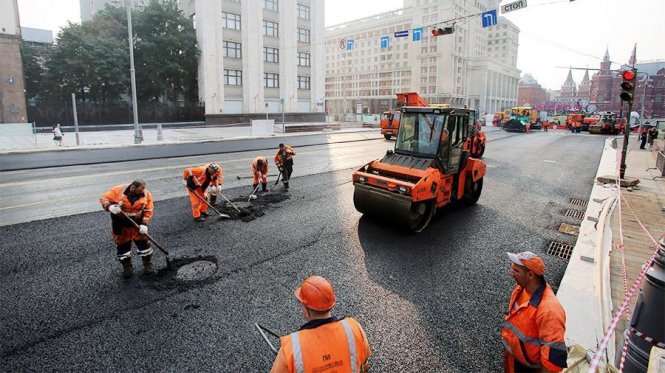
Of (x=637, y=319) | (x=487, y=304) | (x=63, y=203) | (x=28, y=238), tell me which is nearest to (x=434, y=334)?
(x=487, y=304)

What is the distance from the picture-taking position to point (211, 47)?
41969 millimetres

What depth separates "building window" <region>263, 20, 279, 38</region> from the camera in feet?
150

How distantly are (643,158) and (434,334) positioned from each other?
22016 millimetres

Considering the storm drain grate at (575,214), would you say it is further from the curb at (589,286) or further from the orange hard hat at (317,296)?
the orange hard hat at (317,296)

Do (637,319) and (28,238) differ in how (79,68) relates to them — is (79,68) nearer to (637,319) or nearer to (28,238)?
(28,238)

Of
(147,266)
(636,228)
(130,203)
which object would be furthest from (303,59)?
(147,266)

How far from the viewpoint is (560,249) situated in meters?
7.25

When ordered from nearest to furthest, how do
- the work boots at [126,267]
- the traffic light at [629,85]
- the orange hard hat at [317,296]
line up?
the orange hard hat at [317,296]
the work boots at [126,267]
the traffic light at [629,85]

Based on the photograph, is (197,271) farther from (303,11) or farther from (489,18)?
(303,11)

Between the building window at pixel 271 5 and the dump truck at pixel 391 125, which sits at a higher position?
the building window at pixel 271 5

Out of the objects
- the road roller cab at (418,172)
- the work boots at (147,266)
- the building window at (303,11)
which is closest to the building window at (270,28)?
the building window at (303,11)

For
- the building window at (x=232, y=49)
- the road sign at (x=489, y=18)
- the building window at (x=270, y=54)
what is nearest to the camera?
the road sign at (x=489, y=18)

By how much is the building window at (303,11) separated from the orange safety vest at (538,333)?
51312 millimetres

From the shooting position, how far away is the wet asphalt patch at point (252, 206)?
8977 mm
